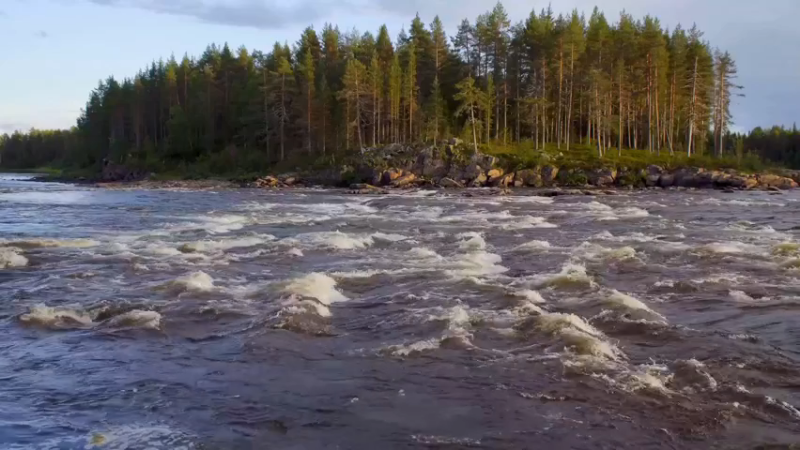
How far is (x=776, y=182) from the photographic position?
191ft

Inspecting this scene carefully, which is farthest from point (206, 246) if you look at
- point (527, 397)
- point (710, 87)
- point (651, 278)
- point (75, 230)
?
point (710, 87)

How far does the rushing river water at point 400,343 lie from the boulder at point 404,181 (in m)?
40.4

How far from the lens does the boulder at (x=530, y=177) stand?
61.9 meters

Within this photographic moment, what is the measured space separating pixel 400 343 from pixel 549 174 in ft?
177

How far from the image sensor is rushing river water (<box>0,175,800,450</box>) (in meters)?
7.50

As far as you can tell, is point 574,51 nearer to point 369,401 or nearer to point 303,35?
point 303,35

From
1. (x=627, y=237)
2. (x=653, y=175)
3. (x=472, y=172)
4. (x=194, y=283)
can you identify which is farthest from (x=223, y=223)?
(x=653, y=175)

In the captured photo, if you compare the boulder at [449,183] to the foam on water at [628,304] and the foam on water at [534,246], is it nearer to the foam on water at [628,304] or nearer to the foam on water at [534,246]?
the foam on water at [534,246]

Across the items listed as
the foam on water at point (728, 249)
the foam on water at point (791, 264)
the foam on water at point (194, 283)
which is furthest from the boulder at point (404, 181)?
the foam on water at point (194, 283)

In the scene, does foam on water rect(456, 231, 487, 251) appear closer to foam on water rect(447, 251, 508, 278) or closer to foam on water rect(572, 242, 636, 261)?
foam on water rect(447, 251, 508, 278)

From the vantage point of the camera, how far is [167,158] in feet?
312

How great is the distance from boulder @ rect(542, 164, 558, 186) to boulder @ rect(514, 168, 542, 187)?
0.47 meters

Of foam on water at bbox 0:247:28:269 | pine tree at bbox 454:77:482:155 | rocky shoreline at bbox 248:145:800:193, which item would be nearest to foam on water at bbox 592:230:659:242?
foam on water at bbox 0:247:28:269

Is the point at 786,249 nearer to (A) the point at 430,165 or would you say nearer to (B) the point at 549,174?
(B) the point at 549,174
